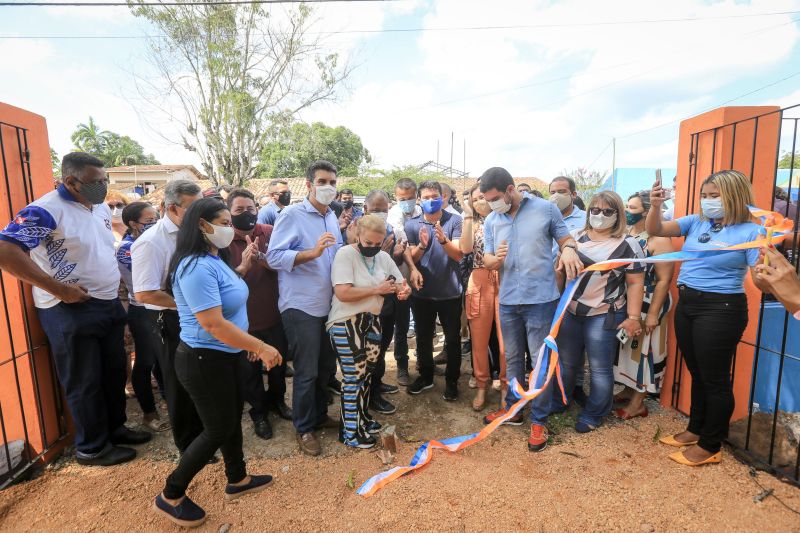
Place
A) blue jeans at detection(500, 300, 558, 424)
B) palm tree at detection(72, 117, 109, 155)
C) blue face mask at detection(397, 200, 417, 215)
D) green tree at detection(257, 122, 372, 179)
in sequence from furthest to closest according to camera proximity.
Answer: palm tree at detection(72, 117, 109, 155)
green tree at detection(257, 122, 372, 179)
blue face mask at detection(397, 200, 417, 215)
blue jeans at detection(500, 300, 558, 424)

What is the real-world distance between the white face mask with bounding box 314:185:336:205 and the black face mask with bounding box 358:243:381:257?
498 millimetres

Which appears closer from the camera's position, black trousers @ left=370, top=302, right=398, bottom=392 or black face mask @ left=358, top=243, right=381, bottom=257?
black face mask @ left=358, top=243, right=381, bottom=257

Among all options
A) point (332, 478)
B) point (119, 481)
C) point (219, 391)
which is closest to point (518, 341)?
point (332, 478)

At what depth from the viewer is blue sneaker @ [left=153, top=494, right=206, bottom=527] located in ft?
8.03

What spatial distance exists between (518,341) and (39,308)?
3.70 meters

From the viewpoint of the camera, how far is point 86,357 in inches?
120

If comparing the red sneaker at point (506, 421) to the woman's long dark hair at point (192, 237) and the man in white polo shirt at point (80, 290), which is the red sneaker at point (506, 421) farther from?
the man in white polo shirt at point (80, 290)

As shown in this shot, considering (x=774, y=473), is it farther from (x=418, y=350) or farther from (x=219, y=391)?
(x=219, y=391)

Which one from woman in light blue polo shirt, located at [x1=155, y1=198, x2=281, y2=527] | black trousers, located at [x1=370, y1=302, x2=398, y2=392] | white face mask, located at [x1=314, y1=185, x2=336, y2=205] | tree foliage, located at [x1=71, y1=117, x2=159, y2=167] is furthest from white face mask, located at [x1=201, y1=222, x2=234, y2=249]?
tree foliage, located at [x1=71, y1=117, x2=159, y2=167]

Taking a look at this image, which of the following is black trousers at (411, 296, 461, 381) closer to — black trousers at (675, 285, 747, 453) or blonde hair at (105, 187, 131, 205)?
black trousers at (675, 285, 747, 453)

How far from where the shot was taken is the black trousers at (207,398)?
89.5 inches

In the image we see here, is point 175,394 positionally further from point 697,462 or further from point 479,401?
point 697,462

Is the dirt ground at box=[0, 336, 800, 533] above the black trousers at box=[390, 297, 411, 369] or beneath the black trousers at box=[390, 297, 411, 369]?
beneath

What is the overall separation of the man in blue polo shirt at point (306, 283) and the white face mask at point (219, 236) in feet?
2.62
